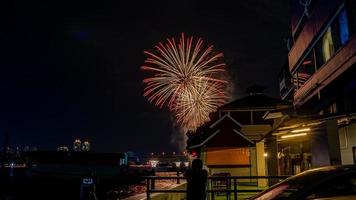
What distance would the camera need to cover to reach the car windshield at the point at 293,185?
18.0 ft

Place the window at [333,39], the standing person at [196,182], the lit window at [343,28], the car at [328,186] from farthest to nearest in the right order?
the window at [333,39] < the lit window at [343,28] < the standing person at [196,182] < the car at [328,186]

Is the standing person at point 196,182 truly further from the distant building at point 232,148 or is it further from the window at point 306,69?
the distant building at point 232,148

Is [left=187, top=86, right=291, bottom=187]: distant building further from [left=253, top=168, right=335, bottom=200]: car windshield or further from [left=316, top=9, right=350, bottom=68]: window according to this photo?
[left=253, top=168, right=335, bottom=200]: car windshield

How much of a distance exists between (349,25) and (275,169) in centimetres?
850

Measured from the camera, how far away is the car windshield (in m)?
5.50

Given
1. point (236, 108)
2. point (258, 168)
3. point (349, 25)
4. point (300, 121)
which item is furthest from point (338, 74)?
point (236, 108)

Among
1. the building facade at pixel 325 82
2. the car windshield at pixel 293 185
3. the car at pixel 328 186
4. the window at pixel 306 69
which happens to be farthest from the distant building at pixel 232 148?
the car at pixel 328 186

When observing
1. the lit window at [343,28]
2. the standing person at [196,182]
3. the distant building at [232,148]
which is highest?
the lit window at [343,28]

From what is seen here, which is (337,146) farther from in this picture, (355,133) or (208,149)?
(208,149)

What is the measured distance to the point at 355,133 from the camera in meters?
13.3

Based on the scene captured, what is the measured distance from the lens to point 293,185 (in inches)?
227

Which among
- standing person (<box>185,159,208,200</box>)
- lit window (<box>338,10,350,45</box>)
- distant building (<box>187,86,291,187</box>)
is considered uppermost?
lit window (<box>338,10,350,45</box>)

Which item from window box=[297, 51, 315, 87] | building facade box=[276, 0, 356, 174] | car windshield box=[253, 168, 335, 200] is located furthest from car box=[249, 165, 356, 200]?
window box=[297, 51, 315, 87]

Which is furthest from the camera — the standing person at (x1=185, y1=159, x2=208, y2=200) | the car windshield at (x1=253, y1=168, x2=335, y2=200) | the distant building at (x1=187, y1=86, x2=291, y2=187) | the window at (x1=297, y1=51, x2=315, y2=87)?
the distant building at (x1=187, y1=86, x2=291, y2=187)
